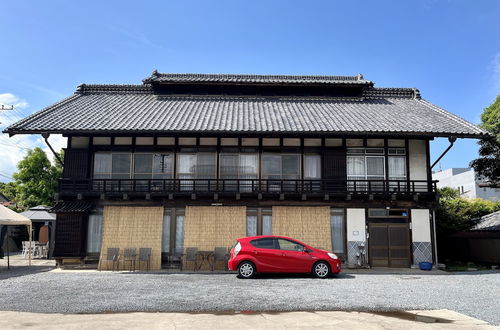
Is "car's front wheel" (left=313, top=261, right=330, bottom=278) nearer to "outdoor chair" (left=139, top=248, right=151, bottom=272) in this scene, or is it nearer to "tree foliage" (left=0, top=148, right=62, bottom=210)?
"outdoor chair" (left=139, top=248, right=151, bottom=272)

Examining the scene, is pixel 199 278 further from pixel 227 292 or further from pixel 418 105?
pixel 418 105

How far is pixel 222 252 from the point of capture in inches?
672

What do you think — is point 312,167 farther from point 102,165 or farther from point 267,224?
point 102,165

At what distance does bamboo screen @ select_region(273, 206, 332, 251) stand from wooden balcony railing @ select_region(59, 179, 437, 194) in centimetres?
91

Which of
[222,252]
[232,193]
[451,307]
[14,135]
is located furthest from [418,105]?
[14,135]

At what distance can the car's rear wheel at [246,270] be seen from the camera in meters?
13.9

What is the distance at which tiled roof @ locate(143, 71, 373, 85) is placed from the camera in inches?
883

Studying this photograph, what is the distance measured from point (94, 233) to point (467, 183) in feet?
162

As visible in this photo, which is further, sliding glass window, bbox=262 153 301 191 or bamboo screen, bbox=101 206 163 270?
sliding glass window, bbox=262 153 301 191

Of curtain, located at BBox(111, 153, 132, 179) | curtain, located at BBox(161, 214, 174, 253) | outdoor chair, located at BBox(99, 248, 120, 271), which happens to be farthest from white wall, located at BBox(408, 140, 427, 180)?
outdoor chair, located at BBox(99, 248, 120, 271)

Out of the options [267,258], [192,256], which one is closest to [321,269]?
[267,258]

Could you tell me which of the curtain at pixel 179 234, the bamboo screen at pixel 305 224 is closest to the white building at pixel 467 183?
the bamboo screen at pixel 305 224

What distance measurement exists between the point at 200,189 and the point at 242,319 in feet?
35.3

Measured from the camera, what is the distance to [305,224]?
17625 millimetres
